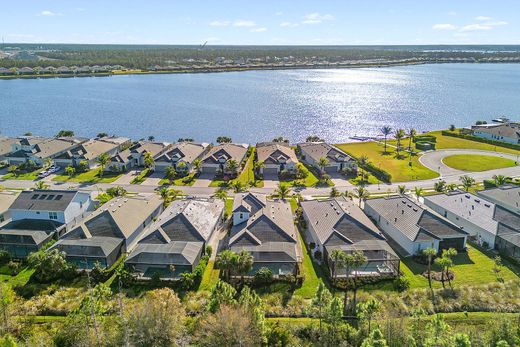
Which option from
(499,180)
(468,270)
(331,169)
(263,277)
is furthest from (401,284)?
(331,169)

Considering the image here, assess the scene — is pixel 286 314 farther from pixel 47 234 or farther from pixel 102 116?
pixel 102 116

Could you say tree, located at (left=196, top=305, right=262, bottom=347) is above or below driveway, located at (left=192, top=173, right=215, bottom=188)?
above

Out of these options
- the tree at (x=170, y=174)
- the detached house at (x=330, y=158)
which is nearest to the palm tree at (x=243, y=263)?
the tree at (x=170, y=174)

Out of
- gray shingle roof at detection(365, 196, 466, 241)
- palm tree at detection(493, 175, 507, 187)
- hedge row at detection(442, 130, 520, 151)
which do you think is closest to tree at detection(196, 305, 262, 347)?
gray shingle roof at detection(365, 196, 466, 241)

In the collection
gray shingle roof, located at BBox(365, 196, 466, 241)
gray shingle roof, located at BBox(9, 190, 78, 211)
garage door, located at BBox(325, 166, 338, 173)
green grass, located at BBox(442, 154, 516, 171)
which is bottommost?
garage door, located at BBox(325, 166, 338, 173)

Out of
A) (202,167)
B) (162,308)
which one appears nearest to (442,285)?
(162,308)

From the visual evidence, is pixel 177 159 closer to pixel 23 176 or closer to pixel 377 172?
pixel 23 176

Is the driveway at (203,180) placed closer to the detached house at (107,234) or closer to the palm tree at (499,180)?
the detached house at (107,234)

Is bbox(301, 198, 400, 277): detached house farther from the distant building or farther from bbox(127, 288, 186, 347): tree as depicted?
the distant building
